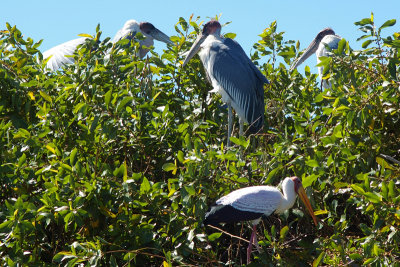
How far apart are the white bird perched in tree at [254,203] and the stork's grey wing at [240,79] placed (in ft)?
4.54

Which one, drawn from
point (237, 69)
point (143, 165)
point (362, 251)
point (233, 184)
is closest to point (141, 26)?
point (237, 69)

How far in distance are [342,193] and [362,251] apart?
54cm

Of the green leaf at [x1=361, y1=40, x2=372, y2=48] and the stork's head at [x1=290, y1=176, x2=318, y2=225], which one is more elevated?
the green leaf at [x1=361, y1=40, x2=372, y2=48]

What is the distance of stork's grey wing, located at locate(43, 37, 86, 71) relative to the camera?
9.58 m

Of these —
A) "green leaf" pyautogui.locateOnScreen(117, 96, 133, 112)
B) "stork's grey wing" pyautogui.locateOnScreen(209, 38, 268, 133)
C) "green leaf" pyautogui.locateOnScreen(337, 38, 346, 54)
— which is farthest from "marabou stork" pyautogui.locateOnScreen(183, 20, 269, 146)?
"green leaf" pyautogui.locateOnScreen(117, 96, 133, 112)

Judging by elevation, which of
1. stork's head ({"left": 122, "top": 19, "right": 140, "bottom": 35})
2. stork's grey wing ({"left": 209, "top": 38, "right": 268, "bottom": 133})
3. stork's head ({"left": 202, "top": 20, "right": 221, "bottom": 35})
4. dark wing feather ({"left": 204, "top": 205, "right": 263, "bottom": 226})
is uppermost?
stork's head ({"left": 122, "top": 19, "right": 140, "bottom": 35})

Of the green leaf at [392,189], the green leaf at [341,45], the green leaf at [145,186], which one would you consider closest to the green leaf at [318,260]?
Answer: the green leaf at [392,189]

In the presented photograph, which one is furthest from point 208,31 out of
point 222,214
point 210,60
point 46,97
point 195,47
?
point 222,214

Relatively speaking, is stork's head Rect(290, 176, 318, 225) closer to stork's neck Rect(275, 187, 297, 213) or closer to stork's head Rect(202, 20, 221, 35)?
stork's neck Rect(275, 187, 297, 213)

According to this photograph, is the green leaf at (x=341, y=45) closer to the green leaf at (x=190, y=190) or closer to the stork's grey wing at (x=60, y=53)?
the green leaf at (x=190, y=190)

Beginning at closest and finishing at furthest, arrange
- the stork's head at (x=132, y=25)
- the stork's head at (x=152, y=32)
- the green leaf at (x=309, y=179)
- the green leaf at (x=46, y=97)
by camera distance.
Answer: the green leaf at (x=309, y=179)
the green leaf at (x=46, y=97)
the stork's head at (x=132, y=25)
the stork's head at (x=152, y=32)

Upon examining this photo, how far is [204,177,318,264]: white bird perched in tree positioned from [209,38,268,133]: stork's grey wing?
54.5 inches

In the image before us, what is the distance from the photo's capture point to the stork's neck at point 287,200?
468 centimetres

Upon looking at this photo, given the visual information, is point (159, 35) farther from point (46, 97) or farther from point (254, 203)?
point (254, 203)
